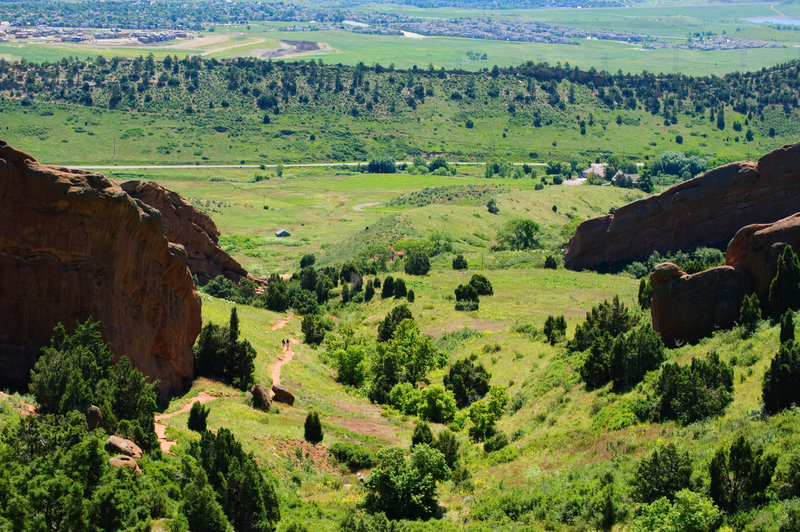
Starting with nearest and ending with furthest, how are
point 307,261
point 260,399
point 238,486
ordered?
point 238,486, point 260,399, point 307,261

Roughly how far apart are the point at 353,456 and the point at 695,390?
51.7ft

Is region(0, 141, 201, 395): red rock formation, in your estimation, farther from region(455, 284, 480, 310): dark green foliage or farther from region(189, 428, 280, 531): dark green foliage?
region(455, 284, 480, 310): dark green foliage

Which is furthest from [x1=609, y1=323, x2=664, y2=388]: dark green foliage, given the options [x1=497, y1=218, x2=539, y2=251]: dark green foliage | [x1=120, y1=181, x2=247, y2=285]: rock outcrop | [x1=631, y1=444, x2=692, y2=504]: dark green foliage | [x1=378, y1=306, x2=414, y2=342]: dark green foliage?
[x1=497, y1=218, x2=539, y2=251]: dark green foliage

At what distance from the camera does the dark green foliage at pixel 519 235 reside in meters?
112

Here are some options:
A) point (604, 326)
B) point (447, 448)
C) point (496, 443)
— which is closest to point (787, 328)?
point (496, 443)

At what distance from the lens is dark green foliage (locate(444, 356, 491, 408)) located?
54906mm

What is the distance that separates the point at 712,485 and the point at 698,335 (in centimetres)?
1984

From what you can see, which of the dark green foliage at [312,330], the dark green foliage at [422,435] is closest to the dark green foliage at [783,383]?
the dark green foliage at [422,435]

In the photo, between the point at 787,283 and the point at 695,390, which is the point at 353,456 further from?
the point at 787,283

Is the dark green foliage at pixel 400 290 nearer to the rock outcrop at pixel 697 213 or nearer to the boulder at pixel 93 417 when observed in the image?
the rock outcrop at pixel 697 213

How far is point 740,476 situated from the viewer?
2931 cm

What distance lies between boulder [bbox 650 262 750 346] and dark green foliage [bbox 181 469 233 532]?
27.5 meters

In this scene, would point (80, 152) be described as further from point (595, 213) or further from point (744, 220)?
point (744, 220)

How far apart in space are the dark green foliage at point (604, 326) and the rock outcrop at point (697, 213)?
28310 millimetres
